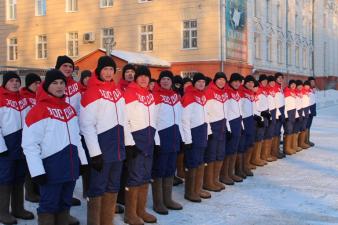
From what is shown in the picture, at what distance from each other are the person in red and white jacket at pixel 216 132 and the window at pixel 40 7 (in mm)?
28359

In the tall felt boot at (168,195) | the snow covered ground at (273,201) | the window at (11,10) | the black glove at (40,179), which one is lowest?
the snow covered ground at (273,201)

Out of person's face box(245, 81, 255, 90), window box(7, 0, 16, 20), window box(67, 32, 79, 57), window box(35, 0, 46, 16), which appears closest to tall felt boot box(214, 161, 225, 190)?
person's face box(245, 81, 255, 90)

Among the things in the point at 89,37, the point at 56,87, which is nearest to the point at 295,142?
the point at 56,87

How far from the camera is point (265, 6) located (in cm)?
3391

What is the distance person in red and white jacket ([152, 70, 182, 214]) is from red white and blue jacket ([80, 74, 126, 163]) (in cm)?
109

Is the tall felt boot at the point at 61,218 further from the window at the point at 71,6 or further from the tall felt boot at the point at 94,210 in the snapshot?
the window at the point at 71,6

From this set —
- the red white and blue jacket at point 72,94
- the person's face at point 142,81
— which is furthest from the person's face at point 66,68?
the person's face at point 142,81

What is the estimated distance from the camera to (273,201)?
7480 mm

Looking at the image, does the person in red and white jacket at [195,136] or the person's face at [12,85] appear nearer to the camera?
the person's face at [12,85]

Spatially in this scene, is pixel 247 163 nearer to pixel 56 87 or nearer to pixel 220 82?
pixel 220 82

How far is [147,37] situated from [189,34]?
3.05 m

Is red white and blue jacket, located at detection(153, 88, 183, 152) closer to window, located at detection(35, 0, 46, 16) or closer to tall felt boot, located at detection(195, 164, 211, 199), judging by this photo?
tall felt boot, located at detection(195, 164, 211, 199)

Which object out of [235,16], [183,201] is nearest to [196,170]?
[183,201]

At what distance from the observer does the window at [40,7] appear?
112 feet
